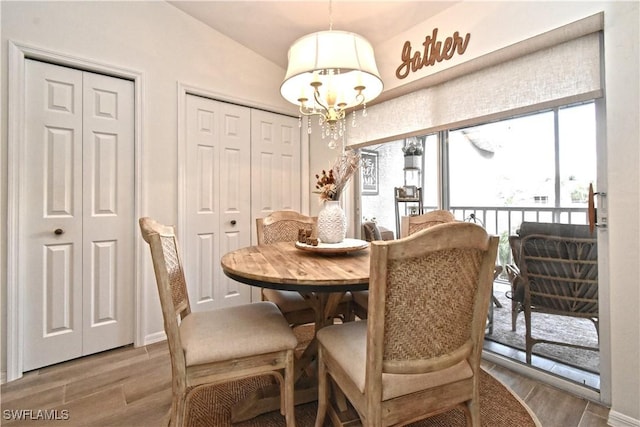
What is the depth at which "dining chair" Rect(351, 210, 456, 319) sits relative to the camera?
6.45 ft

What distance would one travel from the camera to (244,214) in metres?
3.04

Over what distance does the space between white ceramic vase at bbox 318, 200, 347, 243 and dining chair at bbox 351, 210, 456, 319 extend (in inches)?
19.5

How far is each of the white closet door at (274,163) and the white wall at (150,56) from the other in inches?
13.6

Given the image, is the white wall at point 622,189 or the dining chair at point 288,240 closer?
the white wall at point 622,189

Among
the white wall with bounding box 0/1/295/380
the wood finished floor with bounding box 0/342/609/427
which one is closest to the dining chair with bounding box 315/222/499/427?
the wood finished floor with bounding box 0/342/609/427

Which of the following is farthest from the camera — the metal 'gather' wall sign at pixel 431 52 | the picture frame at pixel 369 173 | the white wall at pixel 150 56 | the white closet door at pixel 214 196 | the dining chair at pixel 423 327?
the picture frame at pixel 369 173

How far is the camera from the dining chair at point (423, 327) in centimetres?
88

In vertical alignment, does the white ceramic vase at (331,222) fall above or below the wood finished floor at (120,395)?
above

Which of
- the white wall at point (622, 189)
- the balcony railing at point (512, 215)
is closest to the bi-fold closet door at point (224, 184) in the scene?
the balcony railing at point (512, 215)

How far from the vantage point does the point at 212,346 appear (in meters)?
1.20

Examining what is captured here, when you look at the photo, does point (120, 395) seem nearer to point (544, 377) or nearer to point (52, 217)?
point (52, 217)

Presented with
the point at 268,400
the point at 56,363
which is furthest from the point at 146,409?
the point at 56,363

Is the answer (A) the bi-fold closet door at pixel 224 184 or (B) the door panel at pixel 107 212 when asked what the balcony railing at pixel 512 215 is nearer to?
(A) the bi-fold closet door at pixel 224 184

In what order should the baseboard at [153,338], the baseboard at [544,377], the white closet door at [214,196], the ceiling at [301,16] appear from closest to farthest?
the baseboard at [544,377], the ceiling at [301,16], the baseboard at [153,338], the white closet door at [214,196]
